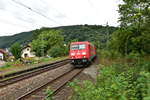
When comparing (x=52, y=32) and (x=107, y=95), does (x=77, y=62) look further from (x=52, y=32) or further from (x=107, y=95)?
(x=52, y=32)

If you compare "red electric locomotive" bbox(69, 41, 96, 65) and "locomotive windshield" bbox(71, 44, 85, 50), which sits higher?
"locomotive windshield" bbox(71, 44, 85, 50)

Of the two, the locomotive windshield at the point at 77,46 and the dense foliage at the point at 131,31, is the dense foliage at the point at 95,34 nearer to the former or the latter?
the dense foliage at the point at 131,31

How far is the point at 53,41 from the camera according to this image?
69.6m

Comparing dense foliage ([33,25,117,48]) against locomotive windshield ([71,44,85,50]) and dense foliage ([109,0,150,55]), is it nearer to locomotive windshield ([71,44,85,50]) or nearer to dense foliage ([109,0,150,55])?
dense foliage ([109,0,150,55])

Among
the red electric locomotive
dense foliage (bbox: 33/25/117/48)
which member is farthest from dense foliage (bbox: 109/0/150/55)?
dense foliage (bbox: 33/25/117/48)

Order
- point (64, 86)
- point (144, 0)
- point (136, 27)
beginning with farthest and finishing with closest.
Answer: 1. point (136, 27)
2. point (144, 0)
3. point (64, 86)

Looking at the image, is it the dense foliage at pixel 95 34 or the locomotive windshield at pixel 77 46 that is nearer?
the locomotive windshield at pixel 77 46

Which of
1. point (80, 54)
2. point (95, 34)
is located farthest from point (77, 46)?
point (95, 34)

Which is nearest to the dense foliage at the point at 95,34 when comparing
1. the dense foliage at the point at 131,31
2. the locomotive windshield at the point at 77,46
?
the dense foliage at the point at 131,31

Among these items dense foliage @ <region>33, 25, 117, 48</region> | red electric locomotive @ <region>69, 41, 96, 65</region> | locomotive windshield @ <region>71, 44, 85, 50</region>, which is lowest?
red electric locomotive @ <region>69, 41, 96, 65</region>

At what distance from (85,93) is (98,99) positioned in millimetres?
554

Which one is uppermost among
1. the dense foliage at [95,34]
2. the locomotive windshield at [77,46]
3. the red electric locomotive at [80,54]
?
the dense foliage at [95,34]

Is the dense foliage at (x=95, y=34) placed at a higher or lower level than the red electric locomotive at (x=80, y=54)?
higher

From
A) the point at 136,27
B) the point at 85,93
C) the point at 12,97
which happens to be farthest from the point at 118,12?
the point at 85,93
